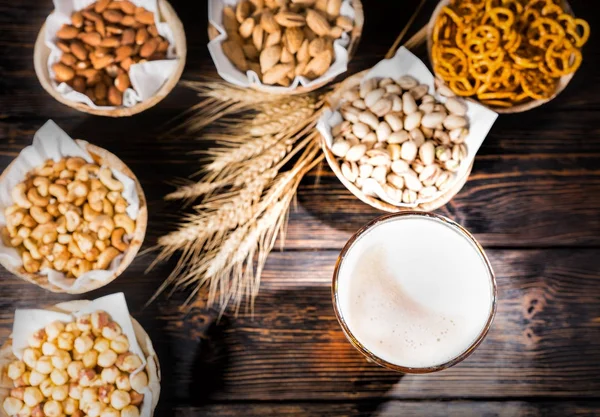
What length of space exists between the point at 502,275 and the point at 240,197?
59 cm

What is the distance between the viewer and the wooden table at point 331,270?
1.30 meters

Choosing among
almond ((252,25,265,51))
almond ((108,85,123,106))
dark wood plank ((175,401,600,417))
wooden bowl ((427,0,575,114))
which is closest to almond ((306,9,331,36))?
almond ((252,25,265,51))

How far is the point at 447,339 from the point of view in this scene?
44.7 inches

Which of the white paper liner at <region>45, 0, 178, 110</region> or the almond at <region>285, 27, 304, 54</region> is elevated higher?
the almond at <region>285, 27, 304, 54</region>

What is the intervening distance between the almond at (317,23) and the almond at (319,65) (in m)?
0.05

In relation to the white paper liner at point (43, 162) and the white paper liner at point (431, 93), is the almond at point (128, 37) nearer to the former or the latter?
the white paper liner at point (43, 162)

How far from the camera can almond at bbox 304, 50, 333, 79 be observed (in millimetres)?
1253

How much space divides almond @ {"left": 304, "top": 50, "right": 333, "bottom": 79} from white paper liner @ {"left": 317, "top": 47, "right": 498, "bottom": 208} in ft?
0.26

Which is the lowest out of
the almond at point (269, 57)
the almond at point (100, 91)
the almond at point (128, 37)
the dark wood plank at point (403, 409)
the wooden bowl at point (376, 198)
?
the dark wood plank at point (403, 409)

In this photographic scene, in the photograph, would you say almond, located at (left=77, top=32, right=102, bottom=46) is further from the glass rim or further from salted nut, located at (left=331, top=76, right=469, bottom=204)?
the glass rim

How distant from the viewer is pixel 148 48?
49.9 inches

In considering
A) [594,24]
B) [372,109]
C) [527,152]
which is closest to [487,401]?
[527,152]

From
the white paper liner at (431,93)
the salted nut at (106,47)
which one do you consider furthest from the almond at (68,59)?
the white paper liner at (431,93)

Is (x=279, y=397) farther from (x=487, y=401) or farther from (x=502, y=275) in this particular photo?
(x=502, y=275)
